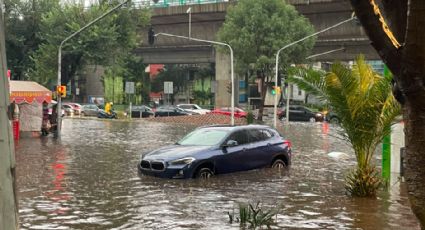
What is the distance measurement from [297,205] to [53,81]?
134ft

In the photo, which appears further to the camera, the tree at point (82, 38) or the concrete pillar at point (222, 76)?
the concrete pillar at point (222, 76)

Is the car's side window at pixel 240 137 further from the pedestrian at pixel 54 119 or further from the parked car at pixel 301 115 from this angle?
the parked car at pixel 301 115

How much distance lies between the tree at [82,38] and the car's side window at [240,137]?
91.6 feet

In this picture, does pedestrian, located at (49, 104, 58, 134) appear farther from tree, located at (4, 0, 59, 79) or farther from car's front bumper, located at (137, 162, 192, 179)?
tree, located at (4, 0, 59, 79)

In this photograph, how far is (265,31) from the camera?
43.1m

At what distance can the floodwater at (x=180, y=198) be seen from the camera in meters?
8.77

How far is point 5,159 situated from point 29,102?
73.8ft

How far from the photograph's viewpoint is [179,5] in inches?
1829

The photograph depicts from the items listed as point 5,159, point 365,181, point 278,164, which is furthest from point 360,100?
point 5,159

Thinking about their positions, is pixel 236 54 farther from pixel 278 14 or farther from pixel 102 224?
pixel 102 224

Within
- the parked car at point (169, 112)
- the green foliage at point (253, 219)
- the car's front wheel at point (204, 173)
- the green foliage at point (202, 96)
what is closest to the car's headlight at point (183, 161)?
the car's front wheel at point (204, 173)

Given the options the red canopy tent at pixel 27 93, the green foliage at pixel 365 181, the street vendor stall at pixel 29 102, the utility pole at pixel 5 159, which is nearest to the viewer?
the utility pole at pixel 5 159

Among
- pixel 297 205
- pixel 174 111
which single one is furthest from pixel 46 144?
pixel 174 111

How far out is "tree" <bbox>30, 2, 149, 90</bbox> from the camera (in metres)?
40.8
